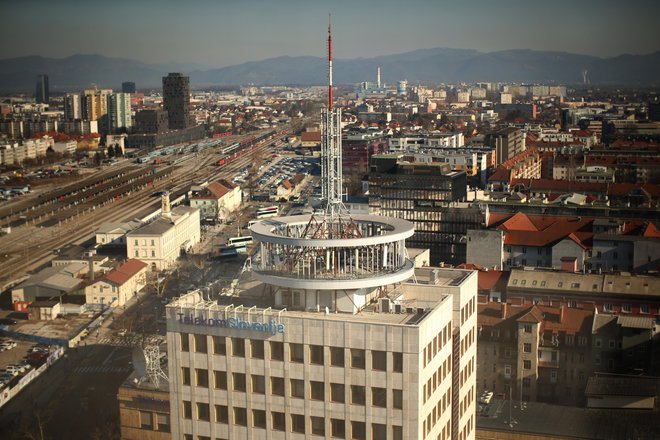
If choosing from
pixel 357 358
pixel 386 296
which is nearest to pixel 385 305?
pixel 386 296

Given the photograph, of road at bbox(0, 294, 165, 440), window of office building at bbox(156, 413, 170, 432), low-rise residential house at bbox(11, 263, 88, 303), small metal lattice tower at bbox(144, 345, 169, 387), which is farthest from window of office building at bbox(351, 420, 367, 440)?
low-rise residential house at bbox(11, 263, 88, 303)

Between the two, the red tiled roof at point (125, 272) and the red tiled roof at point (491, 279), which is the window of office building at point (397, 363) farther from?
the red tiled roof at point (125, 272)

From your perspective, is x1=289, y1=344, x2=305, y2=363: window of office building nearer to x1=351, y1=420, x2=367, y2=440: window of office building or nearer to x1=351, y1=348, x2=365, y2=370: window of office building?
x1=351, y1=348, x2=365, y2=370: window of office building

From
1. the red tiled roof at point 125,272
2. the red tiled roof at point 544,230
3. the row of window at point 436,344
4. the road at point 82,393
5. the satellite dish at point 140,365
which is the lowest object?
the road at point 82,393

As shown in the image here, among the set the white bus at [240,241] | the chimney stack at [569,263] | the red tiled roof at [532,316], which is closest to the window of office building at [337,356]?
the red tiled roof at [532,316]

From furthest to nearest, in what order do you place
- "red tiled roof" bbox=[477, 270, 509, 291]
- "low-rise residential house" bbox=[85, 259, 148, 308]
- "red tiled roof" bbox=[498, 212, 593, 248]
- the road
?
1. "red tiled roof" bbox=[498, 212, 593, 248]
2. "low-rise residential house" bbox=[85, 259, 148, 308]
3. "red tiled roof" bbox=[477, 270, 509, 291]
4. the road

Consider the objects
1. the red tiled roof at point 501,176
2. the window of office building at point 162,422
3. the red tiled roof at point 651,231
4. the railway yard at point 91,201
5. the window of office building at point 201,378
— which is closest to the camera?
the window of office building at point 201,378

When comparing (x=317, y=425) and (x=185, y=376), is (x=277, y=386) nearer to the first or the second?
(x=317, y=425)
